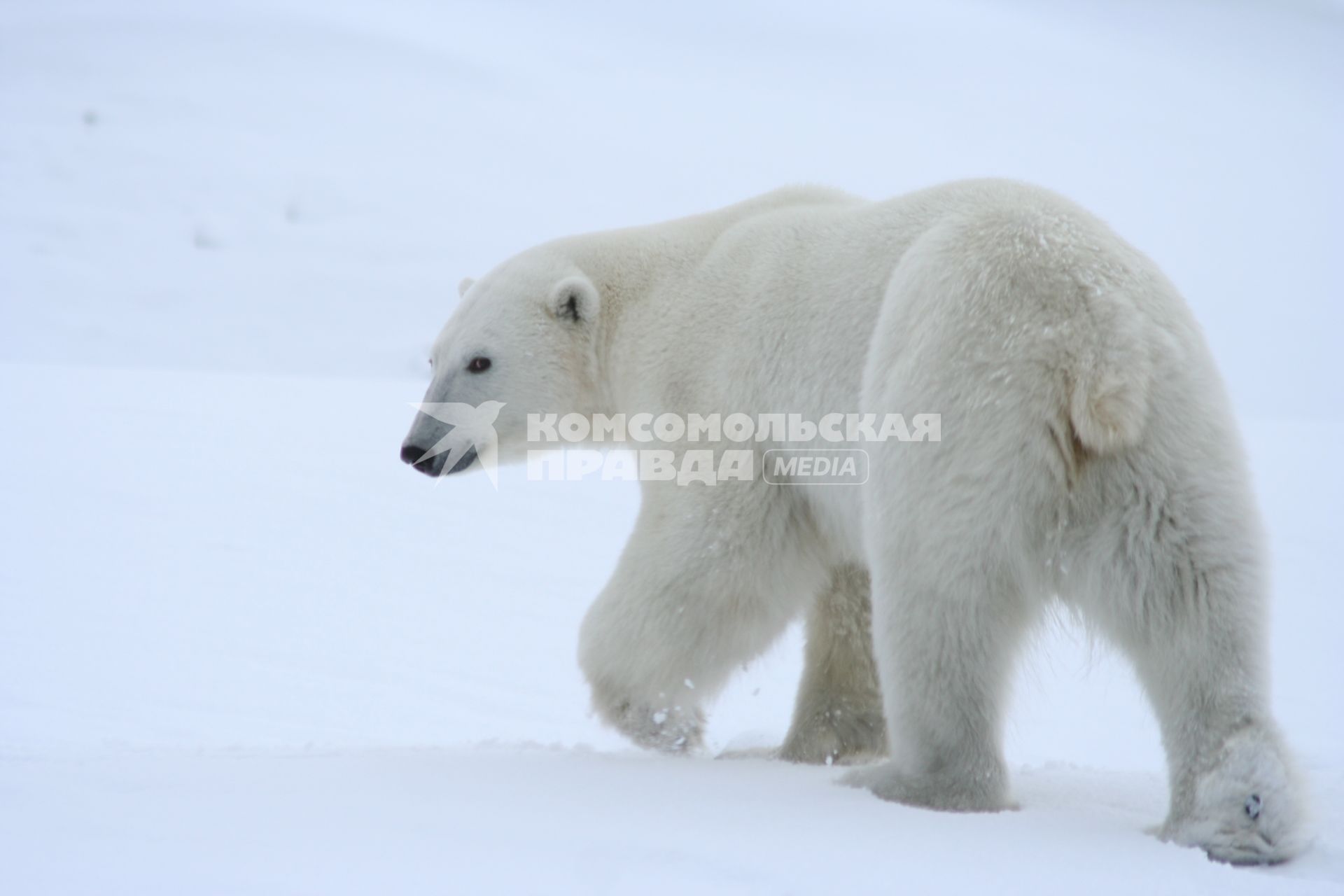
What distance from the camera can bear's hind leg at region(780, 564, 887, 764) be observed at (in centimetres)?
298

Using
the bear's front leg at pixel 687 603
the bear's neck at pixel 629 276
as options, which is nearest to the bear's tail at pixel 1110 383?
the bear's front leg at pixel 687 603

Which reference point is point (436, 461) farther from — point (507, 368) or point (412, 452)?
point (507, 368)

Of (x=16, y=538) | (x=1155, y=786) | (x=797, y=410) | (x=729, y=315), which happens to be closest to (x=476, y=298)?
(x=729, y=315)

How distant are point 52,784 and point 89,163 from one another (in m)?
22.7

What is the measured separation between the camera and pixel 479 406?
322 centimetres

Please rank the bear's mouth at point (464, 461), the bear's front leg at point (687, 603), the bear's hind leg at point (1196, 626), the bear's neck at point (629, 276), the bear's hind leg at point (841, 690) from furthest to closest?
the bear's mouth at point (464, 461), the bear's neck at point (629, 276), the bear's hind leg at point (841, 690), the bear's front leg at point (687, 603), the bear's hind leg at point (1196, 626)

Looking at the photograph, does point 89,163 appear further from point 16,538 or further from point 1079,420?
point 1079,420

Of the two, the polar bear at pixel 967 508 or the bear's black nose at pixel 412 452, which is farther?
the bear's black nose at pixel 412 452

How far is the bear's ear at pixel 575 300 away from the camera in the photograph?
316 centimetres

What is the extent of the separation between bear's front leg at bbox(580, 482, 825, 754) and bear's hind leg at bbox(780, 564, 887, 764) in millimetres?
201

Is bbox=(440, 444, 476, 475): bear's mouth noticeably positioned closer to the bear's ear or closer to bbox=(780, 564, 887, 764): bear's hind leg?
the bear's ear

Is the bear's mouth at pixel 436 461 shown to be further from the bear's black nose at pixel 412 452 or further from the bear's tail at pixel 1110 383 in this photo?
the bear's tail at pixel 1110 383

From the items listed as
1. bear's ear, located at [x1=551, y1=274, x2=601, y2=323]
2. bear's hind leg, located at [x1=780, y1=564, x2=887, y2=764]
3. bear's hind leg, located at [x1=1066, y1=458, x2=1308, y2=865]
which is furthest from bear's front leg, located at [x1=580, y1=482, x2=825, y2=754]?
bear's hind leg, located at [x1=1066, y1=458, x2=1308, y2=865]

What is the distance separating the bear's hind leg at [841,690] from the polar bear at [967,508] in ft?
0.06
